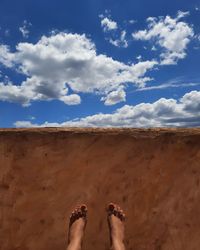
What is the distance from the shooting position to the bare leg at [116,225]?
4207mm

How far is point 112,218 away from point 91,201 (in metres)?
0.35

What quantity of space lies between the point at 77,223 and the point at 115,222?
1.09ft

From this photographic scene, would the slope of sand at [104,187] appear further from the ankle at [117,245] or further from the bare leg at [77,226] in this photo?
the ankle at [117,245]

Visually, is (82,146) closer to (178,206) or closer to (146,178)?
(146,178)

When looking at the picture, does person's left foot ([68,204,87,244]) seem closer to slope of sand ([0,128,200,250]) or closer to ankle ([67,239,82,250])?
ankle ([67,239,82,250])

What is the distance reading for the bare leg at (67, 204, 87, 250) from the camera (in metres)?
4.24

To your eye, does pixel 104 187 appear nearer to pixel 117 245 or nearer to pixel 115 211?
pixel 115 211

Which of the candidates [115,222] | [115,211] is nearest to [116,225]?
[115,222]

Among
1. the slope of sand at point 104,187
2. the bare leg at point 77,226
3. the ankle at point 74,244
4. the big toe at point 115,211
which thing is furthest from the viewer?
the slope of sand at point 104,187

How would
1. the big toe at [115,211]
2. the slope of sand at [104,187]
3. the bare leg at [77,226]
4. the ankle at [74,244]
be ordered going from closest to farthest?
the ankle at [74,244]
the bare leg at [77,226]
the big toe at [115,211]
the slope of sand at [104,187]

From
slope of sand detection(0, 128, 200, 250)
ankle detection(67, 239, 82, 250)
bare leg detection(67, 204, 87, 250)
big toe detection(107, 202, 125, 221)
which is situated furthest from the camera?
slope of sand detection(0, 128, 200, 250)

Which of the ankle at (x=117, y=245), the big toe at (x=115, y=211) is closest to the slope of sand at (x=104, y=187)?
the big toe at (x=115, y=211)

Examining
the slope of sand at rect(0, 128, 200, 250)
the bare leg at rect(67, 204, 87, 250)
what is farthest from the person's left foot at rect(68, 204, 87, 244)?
the slope of sand at rect(0, 128, 200, 250)

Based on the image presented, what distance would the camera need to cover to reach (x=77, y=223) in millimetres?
4484
